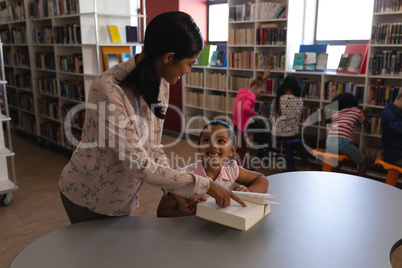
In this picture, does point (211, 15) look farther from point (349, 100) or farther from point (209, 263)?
point (209, 263)

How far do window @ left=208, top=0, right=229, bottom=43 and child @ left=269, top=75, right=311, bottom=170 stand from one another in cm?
205

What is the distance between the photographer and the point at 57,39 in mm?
4727

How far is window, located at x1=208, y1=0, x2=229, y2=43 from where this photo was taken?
575 centimetres

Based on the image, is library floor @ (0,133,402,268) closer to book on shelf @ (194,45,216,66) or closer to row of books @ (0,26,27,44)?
book on shelf @ (194,45,216,66)

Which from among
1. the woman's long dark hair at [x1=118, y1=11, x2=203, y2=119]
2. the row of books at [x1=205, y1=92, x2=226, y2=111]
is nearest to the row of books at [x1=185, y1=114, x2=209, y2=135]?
the row of books at [x1=205, y1=92, x2=226, y2=111]

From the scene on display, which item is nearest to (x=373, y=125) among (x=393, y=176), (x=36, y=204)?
(x=393, y=176)

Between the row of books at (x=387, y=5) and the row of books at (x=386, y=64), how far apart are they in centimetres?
42

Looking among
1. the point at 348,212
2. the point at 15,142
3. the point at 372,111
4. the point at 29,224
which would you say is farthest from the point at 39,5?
the point at 348,212

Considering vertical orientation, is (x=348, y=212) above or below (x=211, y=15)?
below

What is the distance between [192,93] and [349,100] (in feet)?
8.79

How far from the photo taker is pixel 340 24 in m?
4.59

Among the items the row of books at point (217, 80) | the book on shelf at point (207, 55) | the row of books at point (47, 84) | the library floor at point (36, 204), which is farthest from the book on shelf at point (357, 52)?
the row of books at point (47, 84)

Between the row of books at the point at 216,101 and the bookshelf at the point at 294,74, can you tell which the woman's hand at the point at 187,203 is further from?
the row of books at the point at 216,101

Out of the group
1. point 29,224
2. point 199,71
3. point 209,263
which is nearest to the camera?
point 209,263
